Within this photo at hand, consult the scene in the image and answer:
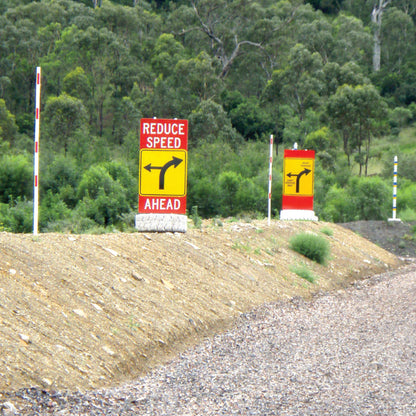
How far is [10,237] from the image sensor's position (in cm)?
791

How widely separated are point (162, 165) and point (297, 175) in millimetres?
6082

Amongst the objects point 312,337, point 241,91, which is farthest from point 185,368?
point 241,91

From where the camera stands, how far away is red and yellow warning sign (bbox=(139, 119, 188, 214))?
1074 centimetres

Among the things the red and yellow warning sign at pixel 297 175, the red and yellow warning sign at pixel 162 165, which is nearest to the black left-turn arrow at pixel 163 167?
the red and yellow warning sign at pixel 162 165

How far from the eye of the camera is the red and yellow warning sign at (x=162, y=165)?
10.7 metres

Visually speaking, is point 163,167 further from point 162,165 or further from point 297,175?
point 297,175

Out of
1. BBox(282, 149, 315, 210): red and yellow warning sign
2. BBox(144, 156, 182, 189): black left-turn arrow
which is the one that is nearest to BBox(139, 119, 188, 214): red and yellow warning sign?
BBox(144, 156, 182, 189): black left-turn arrow

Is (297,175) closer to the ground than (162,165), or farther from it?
closer to the ground

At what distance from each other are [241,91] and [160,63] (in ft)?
30.2

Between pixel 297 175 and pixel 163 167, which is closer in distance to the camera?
pixel 163 167

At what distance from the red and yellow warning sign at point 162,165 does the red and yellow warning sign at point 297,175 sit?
571cm

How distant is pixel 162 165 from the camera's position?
10.8 m

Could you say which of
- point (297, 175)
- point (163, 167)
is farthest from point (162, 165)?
point (297, 175)

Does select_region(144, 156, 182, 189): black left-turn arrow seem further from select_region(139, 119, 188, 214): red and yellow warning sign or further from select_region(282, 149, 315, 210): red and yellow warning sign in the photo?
select_region(282, 149, 315, 210): red and yellow warning sign
